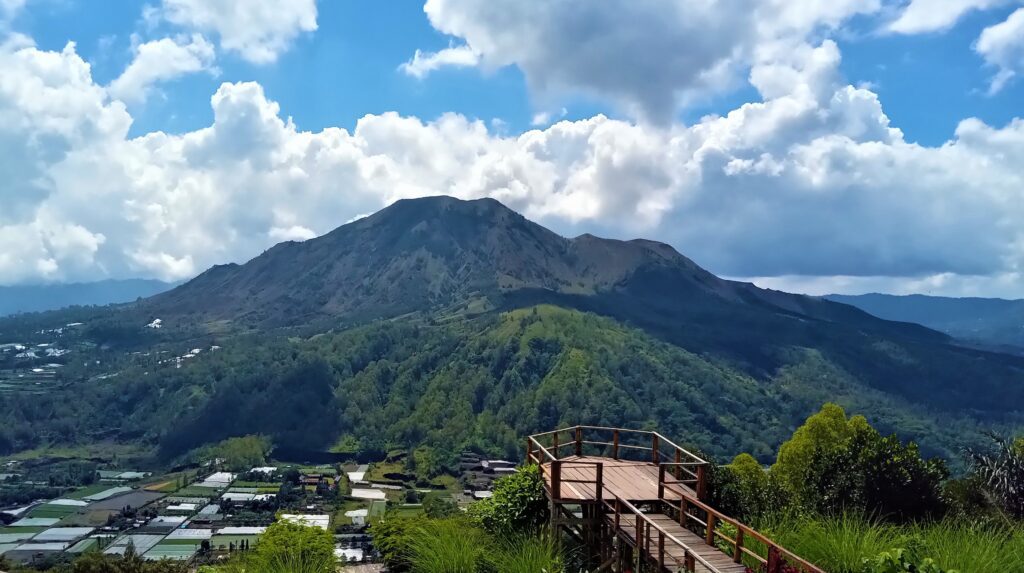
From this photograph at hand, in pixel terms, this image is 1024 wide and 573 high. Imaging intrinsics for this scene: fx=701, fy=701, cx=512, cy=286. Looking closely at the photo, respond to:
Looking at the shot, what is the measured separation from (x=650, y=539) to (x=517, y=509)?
356 cm

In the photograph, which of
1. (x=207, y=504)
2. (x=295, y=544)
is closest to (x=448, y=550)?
(x=295, y=544)

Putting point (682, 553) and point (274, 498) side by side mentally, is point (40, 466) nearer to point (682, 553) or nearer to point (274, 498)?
point (274, 498)

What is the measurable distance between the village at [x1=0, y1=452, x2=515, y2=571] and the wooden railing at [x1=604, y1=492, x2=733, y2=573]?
88566 millimetres

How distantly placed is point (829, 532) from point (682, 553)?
2.52 m

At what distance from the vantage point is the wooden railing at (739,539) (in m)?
10.4

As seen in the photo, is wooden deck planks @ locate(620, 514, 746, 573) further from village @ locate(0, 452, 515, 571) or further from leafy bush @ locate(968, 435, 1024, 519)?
village @ locate(0, 452, 515, 571)

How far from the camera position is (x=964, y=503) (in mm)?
34781

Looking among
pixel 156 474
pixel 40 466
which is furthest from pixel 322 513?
pixel 40 466

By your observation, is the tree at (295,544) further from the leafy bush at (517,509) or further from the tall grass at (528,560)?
the leafy bush at (517,509)

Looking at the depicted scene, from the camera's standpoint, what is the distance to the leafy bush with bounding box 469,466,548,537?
15539 mm

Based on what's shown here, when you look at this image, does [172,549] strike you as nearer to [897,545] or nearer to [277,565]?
[277,565]

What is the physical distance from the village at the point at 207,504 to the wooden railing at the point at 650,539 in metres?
88.6

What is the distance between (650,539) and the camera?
43.2 ft

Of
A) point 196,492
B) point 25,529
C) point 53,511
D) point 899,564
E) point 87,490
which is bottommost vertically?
point 25,529
